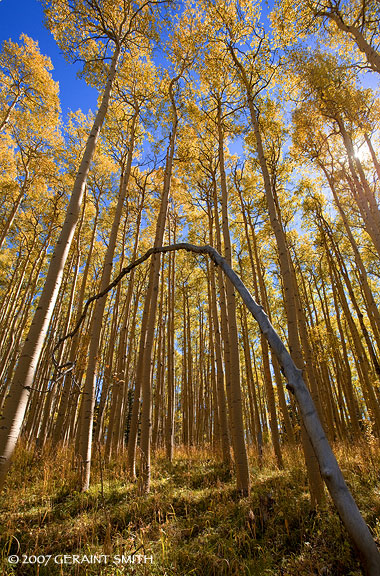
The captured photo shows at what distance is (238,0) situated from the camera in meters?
6.29

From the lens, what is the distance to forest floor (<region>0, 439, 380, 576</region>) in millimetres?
2578

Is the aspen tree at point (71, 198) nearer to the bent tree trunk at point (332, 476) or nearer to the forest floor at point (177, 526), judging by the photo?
the forest floor at point (177, 526)

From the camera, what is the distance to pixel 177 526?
3.54 m

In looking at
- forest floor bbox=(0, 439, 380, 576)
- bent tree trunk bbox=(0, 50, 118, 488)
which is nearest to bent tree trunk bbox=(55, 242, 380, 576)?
forest floor bbox=(0, 439, 380, 576)

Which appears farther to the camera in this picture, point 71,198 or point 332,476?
point 71,198

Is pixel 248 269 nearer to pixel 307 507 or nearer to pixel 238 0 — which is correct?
pixel 238 0

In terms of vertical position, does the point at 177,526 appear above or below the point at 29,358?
below

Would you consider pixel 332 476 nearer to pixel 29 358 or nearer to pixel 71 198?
pixel 29 358

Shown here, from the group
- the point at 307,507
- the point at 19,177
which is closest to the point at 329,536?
the point at 307,507

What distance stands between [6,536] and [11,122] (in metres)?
12.3

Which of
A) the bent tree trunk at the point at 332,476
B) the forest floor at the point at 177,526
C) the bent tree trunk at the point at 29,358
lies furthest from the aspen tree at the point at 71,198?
the bent tree trunk at the point at 332,476

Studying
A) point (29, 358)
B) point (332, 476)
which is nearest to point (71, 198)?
point (29, 358)

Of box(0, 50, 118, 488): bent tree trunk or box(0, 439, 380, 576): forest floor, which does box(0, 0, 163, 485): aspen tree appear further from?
box(0, 439, 380, 576): forest floor

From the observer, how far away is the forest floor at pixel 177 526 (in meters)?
2.58
